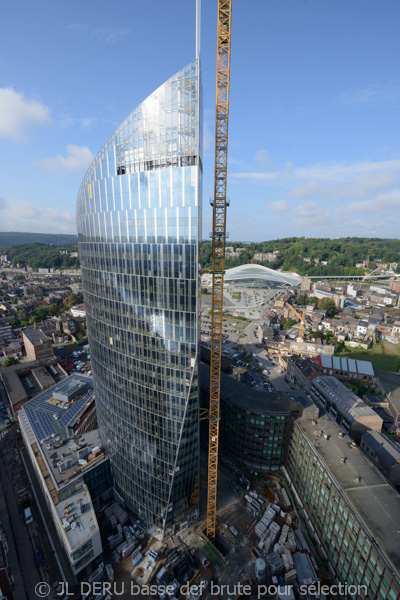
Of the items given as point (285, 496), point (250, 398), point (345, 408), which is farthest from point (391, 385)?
point (250, 398)

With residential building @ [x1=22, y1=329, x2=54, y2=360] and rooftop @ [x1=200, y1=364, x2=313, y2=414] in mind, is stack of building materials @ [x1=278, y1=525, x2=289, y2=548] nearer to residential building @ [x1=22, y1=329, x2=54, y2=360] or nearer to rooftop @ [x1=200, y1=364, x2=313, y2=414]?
rooftop @ [x1=200, y1=364, x2=313, y2=414]

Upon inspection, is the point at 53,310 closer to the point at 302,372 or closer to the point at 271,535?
the point at 302,372

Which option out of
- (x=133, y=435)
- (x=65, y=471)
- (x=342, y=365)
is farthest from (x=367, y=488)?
(x=342, y=365)

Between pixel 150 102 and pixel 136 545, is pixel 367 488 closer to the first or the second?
pixel 136 545

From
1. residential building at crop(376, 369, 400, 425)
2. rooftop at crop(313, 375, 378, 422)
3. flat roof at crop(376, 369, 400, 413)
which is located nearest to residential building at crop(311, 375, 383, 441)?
rooftop at crop(313, 375, 378, 422)

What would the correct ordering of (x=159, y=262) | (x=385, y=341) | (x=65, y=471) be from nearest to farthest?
1. (x=159, y=262)
2. (x=65, y=471)
3. (x=385, y=341)

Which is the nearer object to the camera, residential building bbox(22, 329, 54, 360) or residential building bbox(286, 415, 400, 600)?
residential building bbox(286, 415, 400, 600)

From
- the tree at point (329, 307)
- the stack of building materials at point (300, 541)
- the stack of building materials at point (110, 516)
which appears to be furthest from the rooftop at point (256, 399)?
the tree at point (329, 307)
